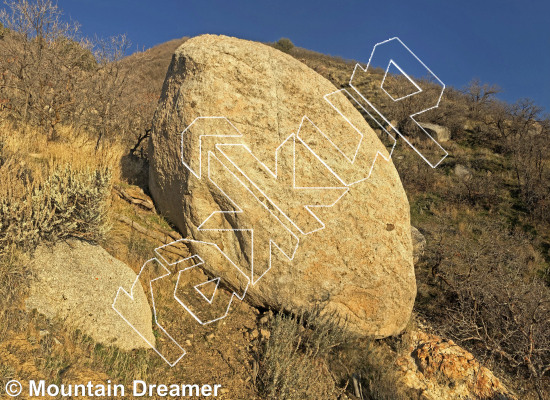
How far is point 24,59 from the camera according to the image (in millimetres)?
7152

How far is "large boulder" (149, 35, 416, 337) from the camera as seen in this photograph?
159 inches

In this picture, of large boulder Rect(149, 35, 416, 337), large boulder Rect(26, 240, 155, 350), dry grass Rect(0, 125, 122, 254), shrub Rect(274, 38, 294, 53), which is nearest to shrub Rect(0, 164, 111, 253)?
dry grass Rect(0, 125, 122, 254)

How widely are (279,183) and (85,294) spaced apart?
2306 millimetres

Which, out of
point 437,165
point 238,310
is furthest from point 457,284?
point 437,165

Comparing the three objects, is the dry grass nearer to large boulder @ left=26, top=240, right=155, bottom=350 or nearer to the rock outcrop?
large boulder @ left=26, top=240, right=155, bottom=350

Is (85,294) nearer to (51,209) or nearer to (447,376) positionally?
(51,209)

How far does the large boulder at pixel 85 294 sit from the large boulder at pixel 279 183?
1123mm

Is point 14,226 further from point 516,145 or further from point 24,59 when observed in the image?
point 516,145

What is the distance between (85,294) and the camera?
312 centimetres

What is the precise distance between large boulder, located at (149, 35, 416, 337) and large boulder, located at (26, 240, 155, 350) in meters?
1.12

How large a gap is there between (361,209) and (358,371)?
1.96m

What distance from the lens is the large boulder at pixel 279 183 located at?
159 inches

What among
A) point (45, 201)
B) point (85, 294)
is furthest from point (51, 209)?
point (85, 294)

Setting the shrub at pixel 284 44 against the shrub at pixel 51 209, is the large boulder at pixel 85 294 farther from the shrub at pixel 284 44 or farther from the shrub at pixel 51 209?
the shrub at pixel 284 44
